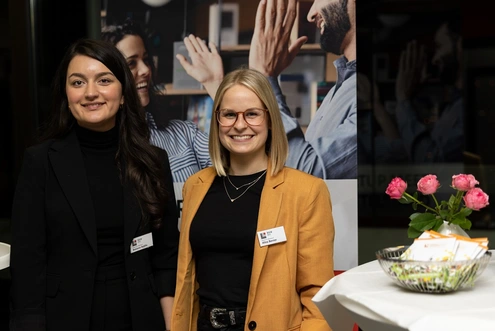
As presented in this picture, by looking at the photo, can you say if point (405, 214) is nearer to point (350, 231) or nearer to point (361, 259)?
point (361, 259)

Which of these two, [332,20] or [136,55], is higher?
[332,20]

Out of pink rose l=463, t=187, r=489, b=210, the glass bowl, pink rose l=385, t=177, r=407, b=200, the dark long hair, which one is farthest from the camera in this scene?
the dark long hair

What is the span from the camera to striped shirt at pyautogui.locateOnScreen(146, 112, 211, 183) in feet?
11.4

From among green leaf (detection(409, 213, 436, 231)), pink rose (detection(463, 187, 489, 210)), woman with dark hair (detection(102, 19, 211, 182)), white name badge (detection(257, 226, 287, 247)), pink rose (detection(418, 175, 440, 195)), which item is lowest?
white name badge (detection(257, 226, 287, 247))

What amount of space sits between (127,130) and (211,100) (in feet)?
2.66

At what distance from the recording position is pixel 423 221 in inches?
84.6

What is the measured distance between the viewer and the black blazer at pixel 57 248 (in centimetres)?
248

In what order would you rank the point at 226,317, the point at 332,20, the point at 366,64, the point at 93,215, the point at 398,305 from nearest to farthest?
the point at 398,305, the point at 226,317, the point at 93,215, the point at 332,20, the point at 366,64

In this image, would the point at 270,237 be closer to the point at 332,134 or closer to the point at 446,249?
the point at 446,249

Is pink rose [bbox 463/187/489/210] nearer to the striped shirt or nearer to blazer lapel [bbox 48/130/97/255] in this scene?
blazer lapel [bbox 48/130/97/255]

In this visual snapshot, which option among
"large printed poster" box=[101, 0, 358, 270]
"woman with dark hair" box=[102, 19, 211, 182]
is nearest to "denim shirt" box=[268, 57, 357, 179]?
"large printed poster" box=[101, 0, 358, 270]

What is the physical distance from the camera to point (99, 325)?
2.55m

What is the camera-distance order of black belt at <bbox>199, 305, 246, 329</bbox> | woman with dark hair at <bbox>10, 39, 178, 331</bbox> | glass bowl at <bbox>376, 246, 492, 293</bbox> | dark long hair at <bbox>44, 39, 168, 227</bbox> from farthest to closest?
dark long hair at <bbox>44, 39, 168, 227</bbox>
woman with dark hair at <bbox>10, 39, 178, 331</bbox>
black belt at <bbox>199, 305, 246, 329</bbox>
glass bowl at <bbox>376, 246, 492, 293</bbox>

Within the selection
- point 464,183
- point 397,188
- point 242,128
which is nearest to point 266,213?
point 242,128
